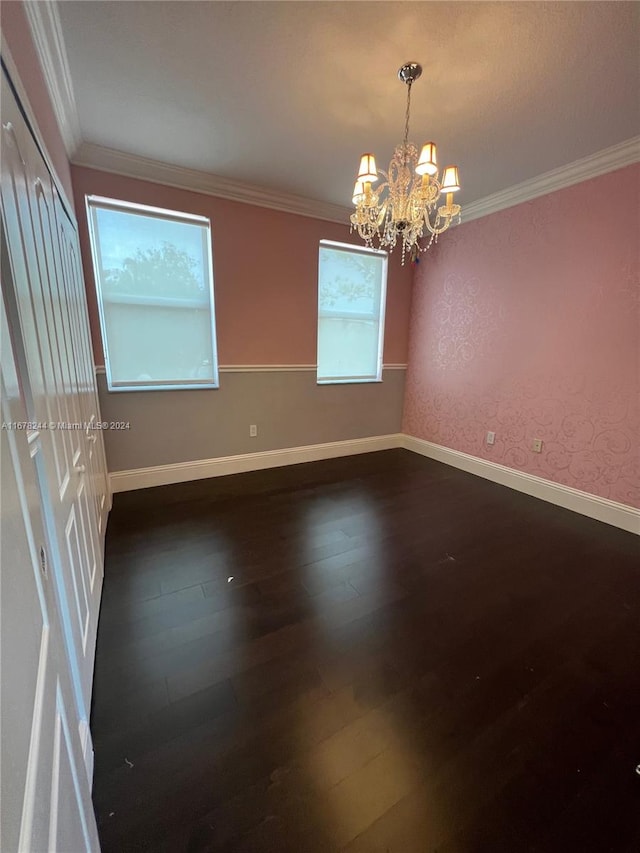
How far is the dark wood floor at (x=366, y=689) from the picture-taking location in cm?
101

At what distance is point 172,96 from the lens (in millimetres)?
1922

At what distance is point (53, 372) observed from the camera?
3.78ft

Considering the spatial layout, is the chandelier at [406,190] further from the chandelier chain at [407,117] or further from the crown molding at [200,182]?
the crown molding at [200,182]

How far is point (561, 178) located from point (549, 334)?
3.76ft

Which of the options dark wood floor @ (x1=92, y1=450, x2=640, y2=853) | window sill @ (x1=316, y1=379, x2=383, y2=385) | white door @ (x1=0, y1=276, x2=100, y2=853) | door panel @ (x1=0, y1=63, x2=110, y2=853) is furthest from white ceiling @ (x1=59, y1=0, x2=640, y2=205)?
dark wood floor @ (x1=92, y1=450, x2=640, y2=853)

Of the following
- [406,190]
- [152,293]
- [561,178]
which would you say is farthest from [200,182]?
[561,178]

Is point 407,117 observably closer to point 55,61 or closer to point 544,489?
point 55,61

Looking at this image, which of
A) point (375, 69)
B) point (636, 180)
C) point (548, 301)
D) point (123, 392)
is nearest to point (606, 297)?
point (548, 301)

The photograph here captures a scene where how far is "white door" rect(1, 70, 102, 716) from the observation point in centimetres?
83

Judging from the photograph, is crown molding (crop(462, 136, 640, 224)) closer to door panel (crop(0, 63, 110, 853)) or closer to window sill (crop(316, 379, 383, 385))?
window sill (crop(316, 379, 383, 385))

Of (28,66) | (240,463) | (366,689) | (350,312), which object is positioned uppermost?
(28,66)

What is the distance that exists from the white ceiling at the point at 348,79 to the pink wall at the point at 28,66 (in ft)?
0.81

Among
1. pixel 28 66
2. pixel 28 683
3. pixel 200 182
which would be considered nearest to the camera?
pixel 28 683

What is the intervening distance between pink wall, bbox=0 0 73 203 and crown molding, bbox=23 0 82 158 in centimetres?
6
